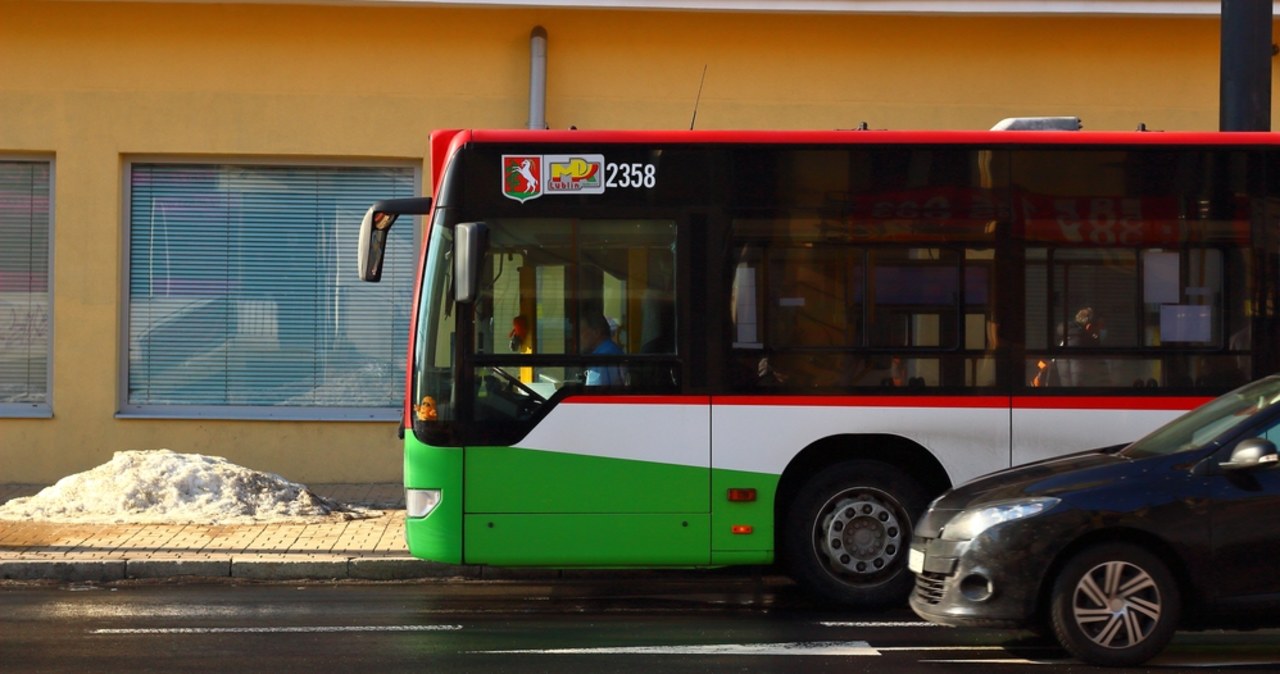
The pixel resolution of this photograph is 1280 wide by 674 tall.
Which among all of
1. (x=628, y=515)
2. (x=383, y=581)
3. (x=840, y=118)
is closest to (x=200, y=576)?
(x=383, y=581)

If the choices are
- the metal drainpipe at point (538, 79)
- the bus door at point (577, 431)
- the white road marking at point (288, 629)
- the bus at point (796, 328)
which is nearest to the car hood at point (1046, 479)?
the bus at point (796, 328)

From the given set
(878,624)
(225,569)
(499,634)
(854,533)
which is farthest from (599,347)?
(225,569)

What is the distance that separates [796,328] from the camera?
9.22m

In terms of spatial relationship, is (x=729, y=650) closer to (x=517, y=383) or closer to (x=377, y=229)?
(x=517, y=383)

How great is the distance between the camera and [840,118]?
15867 millimetres

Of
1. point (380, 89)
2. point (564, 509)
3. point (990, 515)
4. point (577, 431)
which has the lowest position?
point (564, 509)

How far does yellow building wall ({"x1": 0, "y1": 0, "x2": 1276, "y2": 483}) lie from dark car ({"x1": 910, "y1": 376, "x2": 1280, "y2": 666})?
29.3ft

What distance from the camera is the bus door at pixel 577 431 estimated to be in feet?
29.9

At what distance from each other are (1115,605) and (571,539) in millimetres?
3200

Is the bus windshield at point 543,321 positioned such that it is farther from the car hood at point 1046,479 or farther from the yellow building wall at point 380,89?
the yellow building wall at point 380,89

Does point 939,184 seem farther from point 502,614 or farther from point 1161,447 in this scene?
point 502,614

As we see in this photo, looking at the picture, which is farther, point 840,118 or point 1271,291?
point 840,118

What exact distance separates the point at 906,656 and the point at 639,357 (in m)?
2.48

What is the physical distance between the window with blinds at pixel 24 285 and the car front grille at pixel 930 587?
11.0 metres
